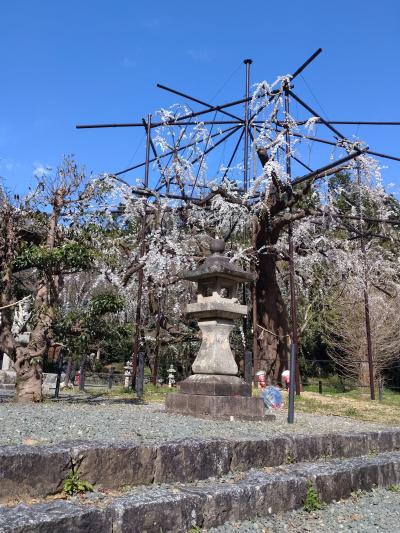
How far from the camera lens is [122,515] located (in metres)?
3.07

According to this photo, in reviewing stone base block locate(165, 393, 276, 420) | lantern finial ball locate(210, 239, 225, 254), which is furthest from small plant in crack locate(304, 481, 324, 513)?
lantern finial ball locate(210, 239, 225, 254)

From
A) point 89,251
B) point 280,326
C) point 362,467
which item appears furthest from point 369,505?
point 280,326

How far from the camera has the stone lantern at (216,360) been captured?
7.34 meters

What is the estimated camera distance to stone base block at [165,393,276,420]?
7211mm

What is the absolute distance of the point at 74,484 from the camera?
134 inches

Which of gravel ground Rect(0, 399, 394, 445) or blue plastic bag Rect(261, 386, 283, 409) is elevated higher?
blue plastic bag Rect(261, 386, 283, 409)

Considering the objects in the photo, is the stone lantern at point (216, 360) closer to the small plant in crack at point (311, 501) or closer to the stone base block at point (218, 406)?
the stone base block at point (218, 406)

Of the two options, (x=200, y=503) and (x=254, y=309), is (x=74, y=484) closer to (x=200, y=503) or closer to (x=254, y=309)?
(x=200, y=503)

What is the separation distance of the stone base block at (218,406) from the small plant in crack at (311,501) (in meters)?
2.75

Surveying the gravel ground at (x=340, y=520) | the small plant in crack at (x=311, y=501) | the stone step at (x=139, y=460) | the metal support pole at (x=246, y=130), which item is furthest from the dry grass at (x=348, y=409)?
the metal support pole at (x=246, y=130)

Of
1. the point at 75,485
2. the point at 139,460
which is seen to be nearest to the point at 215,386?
the point at 139,460

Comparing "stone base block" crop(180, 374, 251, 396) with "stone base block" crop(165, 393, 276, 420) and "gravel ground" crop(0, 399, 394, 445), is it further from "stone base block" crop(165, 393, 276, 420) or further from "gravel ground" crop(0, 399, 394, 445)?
"gravel ground" crop(0, 399, 394, 445)

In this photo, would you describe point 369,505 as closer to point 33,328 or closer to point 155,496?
point 155,496

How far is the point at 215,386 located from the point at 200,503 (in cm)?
394
